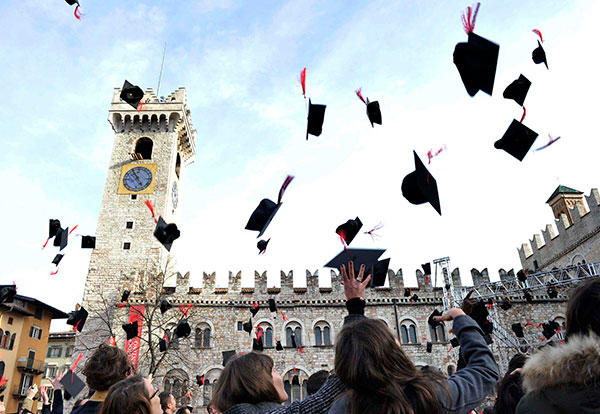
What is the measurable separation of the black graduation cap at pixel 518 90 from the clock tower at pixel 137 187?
2274cm

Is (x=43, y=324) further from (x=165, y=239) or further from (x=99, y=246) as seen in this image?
(x=165, y=239)

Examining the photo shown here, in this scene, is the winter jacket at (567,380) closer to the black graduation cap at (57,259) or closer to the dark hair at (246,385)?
the dark hair at (246,385)

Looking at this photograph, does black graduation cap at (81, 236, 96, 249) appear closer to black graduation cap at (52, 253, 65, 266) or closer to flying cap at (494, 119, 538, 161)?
black graduation cap at (52, 253, 65, 266)

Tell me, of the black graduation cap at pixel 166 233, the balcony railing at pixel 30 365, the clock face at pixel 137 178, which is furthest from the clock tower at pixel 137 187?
the black graduation cap at pixel 166 233

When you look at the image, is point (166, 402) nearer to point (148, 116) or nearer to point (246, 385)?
point (246, 385)

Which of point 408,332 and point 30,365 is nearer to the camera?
point 408,332

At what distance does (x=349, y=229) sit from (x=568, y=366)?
4.72 metres

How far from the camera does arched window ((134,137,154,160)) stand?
29.6 metres

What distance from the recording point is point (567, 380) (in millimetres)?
1466

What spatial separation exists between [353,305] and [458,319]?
0.80 metres

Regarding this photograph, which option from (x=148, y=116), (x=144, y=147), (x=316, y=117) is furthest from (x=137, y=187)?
(x=316, y=117)

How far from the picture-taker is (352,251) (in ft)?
20.8

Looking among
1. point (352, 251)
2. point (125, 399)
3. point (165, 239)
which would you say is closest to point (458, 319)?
point (125, 399)

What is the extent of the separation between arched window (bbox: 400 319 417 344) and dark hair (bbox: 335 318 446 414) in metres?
22.6
